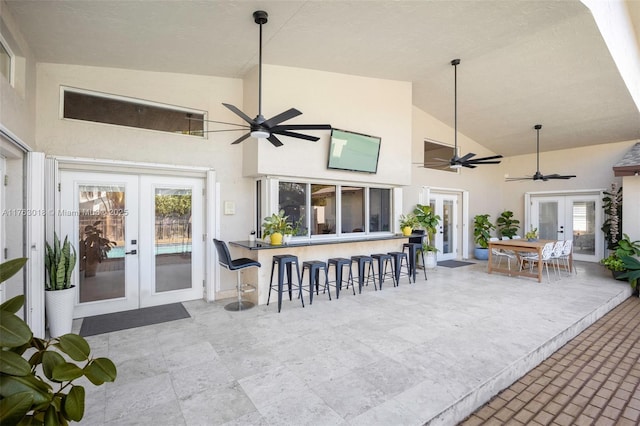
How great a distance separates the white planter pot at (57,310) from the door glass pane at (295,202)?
9.70 ft

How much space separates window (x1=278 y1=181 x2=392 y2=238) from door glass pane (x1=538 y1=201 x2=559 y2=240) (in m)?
6.17

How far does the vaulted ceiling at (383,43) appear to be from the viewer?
10.9ft

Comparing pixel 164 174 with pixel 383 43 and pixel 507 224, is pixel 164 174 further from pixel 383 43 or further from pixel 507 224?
pixel 507 224

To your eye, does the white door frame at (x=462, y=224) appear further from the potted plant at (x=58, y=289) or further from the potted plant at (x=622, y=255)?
the potted plant at (x=58, y=289)

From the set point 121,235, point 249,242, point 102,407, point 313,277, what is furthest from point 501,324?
point 121,235

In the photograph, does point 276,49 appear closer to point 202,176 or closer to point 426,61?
point 202,176

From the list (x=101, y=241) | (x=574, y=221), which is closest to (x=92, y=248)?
(x=101, y=241)

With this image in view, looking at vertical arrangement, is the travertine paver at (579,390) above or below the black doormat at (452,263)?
below

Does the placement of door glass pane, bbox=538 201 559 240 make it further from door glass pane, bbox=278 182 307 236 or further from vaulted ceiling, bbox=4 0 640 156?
door glass pane, bbox=278 182 307 236

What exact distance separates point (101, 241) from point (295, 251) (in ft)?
8.94

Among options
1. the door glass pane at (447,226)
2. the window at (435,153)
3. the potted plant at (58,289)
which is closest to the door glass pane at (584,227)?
the door glass pane at (447,226)

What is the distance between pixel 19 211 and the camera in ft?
10.9

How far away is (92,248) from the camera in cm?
429

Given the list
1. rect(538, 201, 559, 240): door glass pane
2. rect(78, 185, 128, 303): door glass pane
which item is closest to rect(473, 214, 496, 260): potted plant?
rect(538, 201, 559, 240): door glass pane
